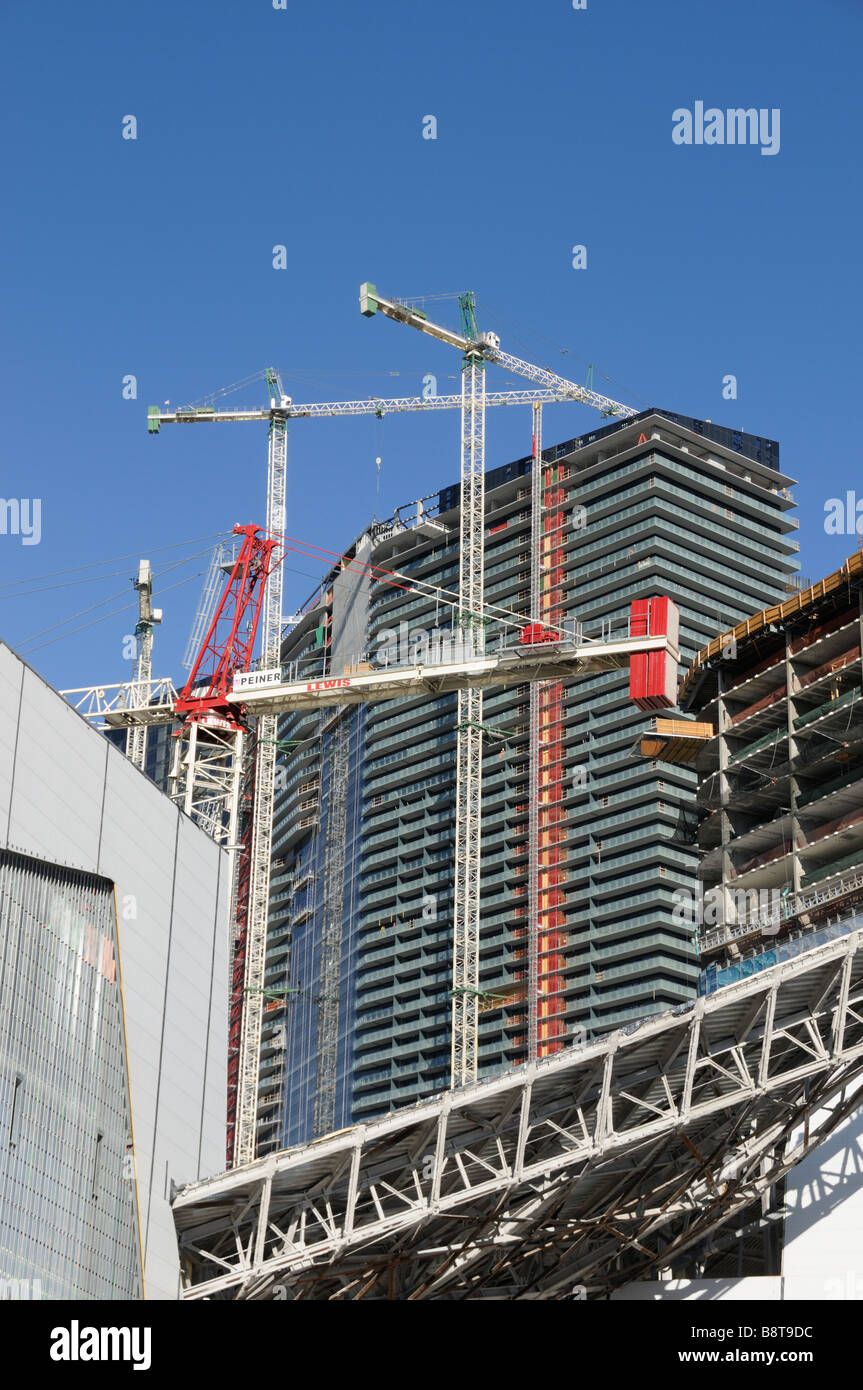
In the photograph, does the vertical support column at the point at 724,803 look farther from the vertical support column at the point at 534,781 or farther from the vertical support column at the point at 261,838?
the vertical support column at the point at 534,781

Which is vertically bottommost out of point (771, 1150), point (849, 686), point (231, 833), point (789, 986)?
point (771, 1150)

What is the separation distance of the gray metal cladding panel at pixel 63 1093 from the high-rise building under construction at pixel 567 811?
9877 centimetres

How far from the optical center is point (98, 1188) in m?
61.8

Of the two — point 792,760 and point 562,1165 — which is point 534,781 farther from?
point 562,1165

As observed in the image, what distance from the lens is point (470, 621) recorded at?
152 meters

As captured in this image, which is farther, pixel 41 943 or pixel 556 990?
pixel 556 990

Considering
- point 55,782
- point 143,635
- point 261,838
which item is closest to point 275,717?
point 261,838

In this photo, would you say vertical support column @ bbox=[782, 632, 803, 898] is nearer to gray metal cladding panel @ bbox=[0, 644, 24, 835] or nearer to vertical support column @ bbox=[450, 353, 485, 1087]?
vertical support column @ bbox=[450, 353, 485, 1087]

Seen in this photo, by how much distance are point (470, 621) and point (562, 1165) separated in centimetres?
9263
